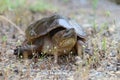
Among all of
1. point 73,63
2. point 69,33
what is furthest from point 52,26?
point 73,63

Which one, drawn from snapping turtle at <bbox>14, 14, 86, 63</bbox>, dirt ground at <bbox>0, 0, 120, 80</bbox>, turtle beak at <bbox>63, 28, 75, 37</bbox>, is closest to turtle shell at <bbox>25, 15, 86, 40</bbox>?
snapping turtle at <bbox>14, 14, 86, 63</bbox>

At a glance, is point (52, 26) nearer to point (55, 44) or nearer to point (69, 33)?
point (55, 44)

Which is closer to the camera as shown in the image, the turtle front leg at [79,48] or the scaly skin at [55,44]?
the scaly skin at [55,44]

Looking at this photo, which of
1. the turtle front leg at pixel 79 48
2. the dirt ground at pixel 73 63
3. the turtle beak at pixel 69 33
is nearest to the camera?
the dirt ground at pixel 73 63

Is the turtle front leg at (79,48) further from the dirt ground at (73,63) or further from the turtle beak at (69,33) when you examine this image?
the turtle beak at (69,33)

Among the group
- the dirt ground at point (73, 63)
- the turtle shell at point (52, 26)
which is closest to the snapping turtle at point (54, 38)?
the turtle shell at point (52, 26)

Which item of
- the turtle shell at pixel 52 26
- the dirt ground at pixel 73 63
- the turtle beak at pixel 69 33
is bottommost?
the dirt ground at pixel 73 63

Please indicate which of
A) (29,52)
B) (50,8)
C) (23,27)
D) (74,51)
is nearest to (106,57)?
A: (74,51)

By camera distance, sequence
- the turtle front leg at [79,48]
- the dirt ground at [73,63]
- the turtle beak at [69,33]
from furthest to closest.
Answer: the turtle front leg at [79,48] → the turtle beak at [69,33] → the dirt ground at [73,63]

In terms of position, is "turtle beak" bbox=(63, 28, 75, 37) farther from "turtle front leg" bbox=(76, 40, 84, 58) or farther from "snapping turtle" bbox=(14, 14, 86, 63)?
"turtle front leg" bbox=(76, 40, 84, 58)

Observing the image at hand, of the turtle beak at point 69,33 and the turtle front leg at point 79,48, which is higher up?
the turtle beak at point 69,33
